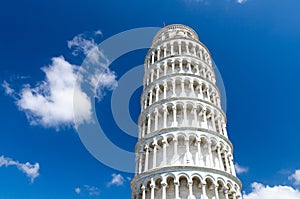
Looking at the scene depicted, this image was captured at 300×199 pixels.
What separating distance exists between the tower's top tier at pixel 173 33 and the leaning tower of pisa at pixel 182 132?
2.16 m

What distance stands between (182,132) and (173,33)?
17.4 m

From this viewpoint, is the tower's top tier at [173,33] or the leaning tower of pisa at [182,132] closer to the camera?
the leaning tower of pisa at [182,132]

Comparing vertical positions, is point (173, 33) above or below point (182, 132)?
above

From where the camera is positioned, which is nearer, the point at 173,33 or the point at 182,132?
the point at 182,132

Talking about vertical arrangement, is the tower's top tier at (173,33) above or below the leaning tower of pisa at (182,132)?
above

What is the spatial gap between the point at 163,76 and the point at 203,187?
12.6 metres

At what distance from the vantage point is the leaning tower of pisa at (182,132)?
66.6ft

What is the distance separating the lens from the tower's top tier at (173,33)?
35.5 m

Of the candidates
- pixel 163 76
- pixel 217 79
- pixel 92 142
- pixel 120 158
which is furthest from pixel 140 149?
pixel 217 79

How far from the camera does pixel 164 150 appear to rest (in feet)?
72.5

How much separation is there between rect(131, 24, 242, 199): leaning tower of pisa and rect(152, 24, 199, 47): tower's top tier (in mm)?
2161

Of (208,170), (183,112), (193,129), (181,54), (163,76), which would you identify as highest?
(181,54)

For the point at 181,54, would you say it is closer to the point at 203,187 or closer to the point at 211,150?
the point at 211,150

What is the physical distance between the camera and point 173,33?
3591 centimetres
